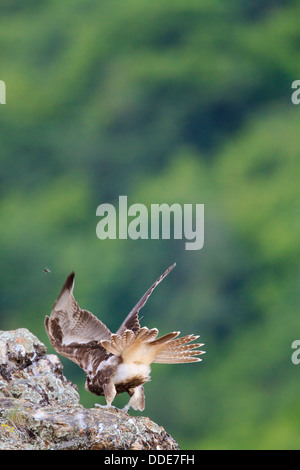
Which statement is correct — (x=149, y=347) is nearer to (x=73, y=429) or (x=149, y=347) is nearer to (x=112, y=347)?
(x=112, y=347)

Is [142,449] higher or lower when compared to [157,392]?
lower

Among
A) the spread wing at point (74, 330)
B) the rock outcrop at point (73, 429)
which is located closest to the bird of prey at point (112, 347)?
the spread wing at point (74, 330)

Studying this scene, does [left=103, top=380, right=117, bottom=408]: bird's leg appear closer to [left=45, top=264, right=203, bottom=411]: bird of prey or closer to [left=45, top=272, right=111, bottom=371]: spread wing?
[left=45, top=264, right=203, bottom=411]: bird of prey

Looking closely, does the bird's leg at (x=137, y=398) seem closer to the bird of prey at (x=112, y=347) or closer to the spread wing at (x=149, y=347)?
the bird of prey at (x=112, y=347)

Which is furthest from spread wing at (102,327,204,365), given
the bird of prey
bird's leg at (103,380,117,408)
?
bird's leg at (103,380,117,408)

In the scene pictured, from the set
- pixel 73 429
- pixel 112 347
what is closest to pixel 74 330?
pixel 112 347
